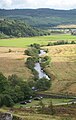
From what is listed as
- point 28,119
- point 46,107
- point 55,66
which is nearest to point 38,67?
point 55,66

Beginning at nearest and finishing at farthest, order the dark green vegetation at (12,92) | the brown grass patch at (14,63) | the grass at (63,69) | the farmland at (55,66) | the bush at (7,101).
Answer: the bush at (7,101)
the dark green vegetation at (12,92)
the grass at (63,69)
the farmland at (55,66)
the brown grass patch at (14,63)

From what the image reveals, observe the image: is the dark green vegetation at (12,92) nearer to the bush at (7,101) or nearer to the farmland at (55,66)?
the bush at (7,101)

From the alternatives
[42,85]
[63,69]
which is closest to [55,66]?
[63,69]

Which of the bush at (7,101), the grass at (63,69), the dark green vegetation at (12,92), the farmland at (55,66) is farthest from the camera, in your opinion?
the farmland at (55,66)

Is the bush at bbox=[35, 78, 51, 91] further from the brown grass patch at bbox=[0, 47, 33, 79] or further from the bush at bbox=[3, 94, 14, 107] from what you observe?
the bush at bbox=[3, 94, 14, 107]

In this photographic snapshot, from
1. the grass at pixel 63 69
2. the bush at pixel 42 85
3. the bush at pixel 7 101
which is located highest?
the bush at pixel 7 101

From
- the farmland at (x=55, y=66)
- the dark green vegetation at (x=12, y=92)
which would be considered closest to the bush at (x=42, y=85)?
the farmland at (x=55, y=66)

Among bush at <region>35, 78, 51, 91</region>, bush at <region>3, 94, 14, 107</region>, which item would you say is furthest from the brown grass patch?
bush at <region>3, 94, 14, 107</region>

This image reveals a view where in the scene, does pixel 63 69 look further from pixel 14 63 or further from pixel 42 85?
pixel 42 85

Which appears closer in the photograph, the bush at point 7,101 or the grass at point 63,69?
the bush at point 7,101

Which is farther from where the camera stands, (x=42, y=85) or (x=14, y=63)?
(x=14, y=63)

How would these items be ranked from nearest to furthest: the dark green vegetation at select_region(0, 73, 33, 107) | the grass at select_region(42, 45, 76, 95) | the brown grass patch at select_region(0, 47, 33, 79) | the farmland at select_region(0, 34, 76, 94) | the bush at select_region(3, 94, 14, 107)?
the bush at select_region(3, 94, 14, 107), the dark green vegetation at select_region(0, 73, 33, 107), the grass at select_region(42, 45, 76, 95), the farmland at select_region(0, 34, 76, 94), the brown grass patch at select_region(0, 47, 33, 79)
